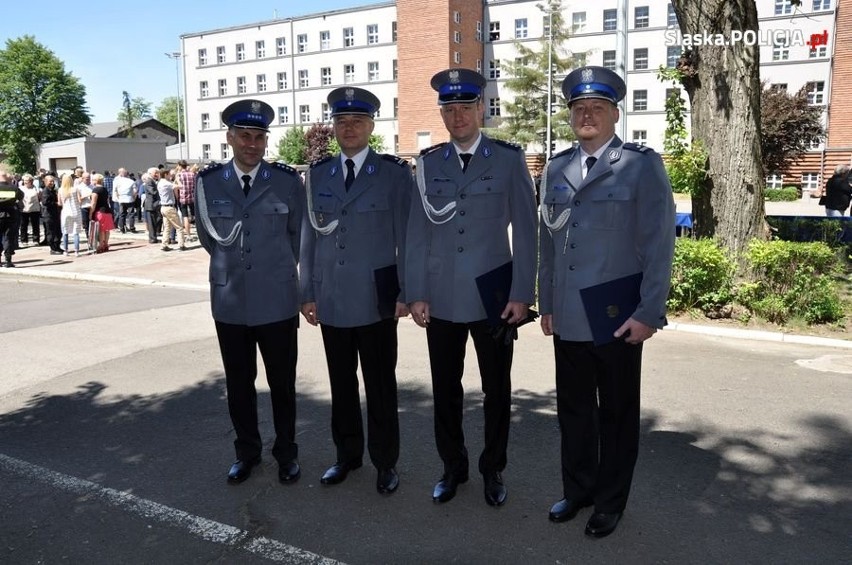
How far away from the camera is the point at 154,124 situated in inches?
3935

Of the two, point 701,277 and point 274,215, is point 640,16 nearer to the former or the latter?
point 701,277

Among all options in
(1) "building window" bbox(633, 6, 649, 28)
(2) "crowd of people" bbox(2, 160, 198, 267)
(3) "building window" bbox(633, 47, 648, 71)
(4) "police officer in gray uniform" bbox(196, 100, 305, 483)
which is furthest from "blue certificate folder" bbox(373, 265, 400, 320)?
(1) "building window" bbox(633, 6, 649, 28)

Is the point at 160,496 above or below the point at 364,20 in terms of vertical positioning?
below

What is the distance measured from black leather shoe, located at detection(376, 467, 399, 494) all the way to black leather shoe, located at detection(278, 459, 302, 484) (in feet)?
1.69

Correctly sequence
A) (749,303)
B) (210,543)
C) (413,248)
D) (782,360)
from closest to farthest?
(210,543), (413,248), (782,360), (749,303)

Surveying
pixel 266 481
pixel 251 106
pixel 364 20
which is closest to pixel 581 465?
pixel 266 481

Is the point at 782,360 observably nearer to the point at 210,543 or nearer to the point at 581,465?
the point at 581,465

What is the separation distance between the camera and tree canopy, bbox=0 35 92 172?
2638 inches

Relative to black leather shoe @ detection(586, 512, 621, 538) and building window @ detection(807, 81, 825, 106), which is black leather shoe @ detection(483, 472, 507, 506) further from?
building window @ detection(807, 81, 825, 106)

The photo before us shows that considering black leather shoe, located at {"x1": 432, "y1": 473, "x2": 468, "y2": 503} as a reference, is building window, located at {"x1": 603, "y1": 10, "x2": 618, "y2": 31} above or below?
above

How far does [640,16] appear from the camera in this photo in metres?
51.8

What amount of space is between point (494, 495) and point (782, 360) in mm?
4471

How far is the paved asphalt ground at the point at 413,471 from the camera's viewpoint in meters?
3.54

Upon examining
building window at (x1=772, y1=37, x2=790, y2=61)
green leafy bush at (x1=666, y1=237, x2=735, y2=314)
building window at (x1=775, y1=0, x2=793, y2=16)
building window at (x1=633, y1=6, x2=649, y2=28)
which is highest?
building window at (x1=633, y1=6, x2=649, y2=28)
